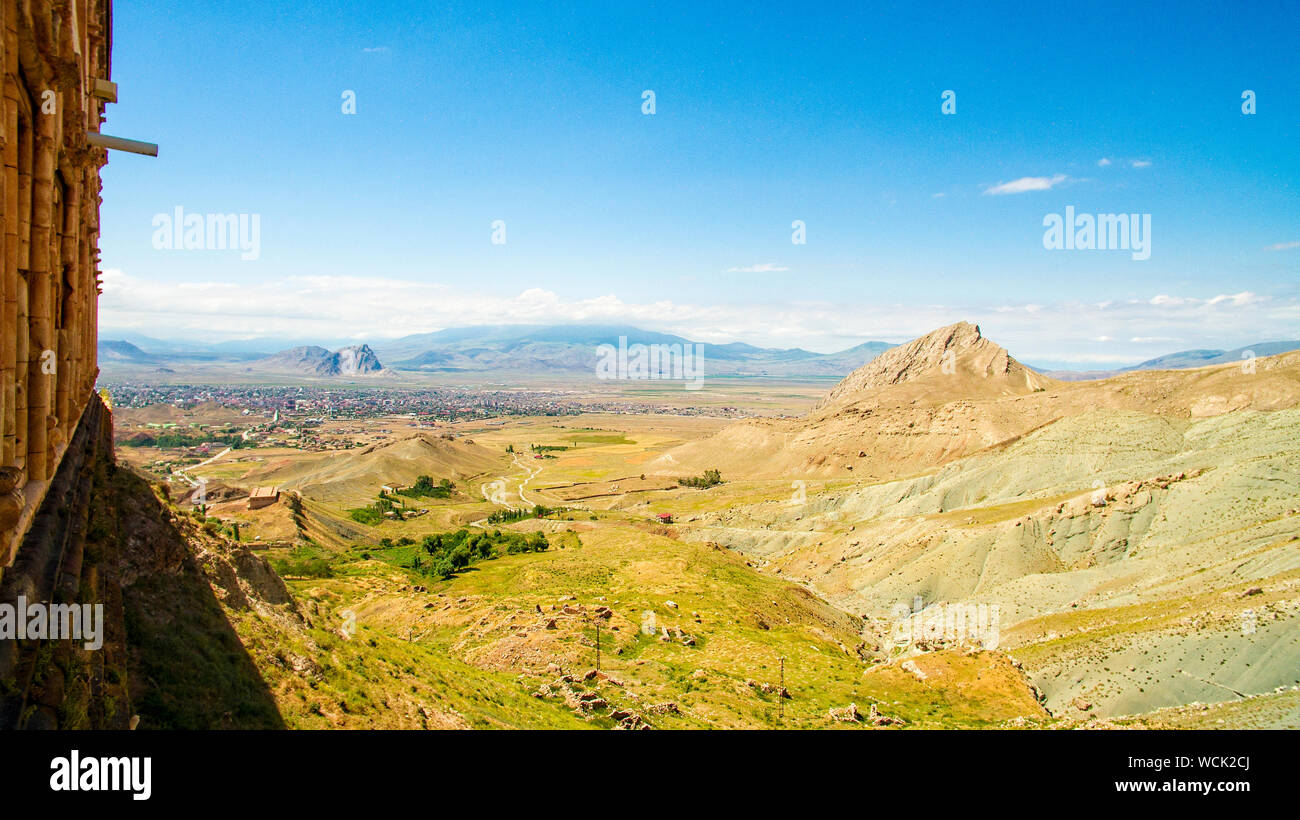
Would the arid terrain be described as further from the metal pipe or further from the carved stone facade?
the metal pipe

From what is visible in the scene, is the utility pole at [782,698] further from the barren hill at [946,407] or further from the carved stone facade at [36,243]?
the barren hill at [946,407]

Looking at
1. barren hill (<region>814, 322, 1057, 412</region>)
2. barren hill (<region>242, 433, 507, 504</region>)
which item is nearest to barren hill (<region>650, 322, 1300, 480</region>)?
barren hill (<region>814, 322, 1057, 412</region>)

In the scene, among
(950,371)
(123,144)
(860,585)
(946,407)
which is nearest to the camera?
(123,144)

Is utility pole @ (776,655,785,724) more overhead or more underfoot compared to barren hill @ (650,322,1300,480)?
more underfoot

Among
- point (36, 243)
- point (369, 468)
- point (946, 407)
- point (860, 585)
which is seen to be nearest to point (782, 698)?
point (860, 585)

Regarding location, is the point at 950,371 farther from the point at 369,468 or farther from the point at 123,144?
the point at 123,144

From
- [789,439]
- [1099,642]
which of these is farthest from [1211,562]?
[789,439]

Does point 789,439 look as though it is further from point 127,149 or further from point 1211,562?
point 127,149
